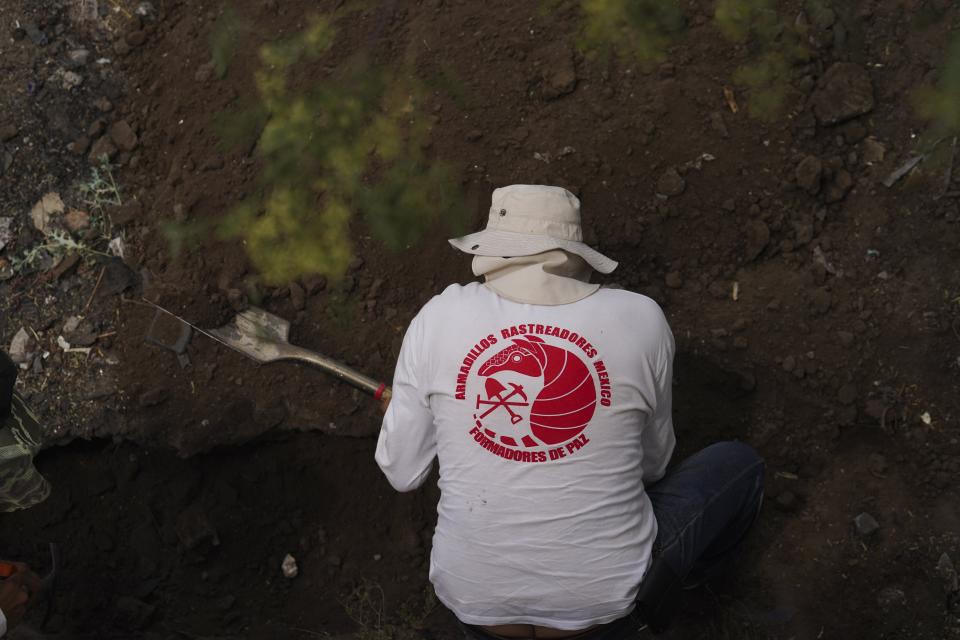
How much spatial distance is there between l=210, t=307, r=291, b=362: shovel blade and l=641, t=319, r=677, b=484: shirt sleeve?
1.32 metres

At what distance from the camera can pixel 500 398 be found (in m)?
1.82

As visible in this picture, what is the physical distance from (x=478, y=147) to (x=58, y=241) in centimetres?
168

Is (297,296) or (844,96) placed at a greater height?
(844,96)

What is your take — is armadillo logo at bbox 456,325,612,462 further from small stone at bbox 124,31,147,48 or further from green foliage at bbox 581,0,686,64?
small stone at bbox 124,31,147,48

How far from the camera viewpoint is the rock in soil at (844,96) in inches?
106

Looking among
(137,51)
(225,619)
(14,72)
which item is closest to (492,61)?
(137,51)

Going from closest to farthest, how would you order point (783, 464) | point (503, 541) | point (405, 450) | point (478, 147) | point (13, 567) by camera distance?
point (503, 541) → point (405, 450) → point (13, 567) → point (783, 464) → point (478, 147)

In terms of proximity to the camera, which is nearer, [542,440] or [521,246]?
[542,440]

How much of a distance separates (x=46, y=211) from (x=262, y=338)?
43.3 inches

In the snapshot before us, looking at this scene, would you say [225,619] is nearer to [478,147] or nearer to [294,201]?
[294,201]

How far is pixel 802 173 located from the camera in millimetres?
2652

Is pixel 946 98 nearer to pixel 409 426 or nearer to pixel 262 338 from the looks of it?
pixel 409 426

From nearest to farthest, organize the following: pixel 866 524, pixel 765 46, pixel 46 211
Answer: pixel 866 524
pixel 765 46
pixel 46 211

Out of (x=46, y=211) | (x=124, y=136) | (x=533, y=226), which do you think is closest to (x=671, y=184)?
(x=533, y=226)
